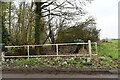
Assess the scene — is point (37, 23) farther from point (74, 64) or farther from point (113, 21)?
point (113, 21)

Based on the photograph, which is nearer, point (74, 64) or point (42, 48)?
point (74, 64)

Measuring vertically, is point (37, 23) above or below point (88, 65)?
above

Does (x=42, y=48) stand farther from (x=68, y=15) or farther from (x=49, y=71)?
(x=49, y=71)

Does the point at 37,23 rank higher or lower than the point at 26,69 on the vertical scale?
higher

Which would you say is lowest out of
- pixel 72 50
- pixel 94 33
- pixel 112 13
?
pixel 72 50

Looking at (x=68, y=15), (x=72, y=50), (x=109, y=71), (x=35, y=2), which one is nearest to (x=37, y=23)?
(x=35, y=2)

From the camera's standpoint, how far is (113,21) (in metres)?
7.46

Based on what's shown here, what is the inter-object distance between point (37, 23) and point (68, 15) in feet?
6.06

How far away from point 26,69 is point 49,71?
82cm

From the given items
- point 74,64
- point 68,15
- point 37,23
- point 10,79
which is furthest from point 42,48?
point 10,79

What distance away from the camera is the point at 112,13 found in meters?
7.55

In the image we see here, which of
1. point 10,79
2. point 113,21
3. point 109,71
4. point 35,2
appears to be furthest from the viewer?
point 35,2

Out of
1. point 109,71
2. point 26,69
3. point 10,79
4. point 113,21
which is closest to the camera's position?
point 10,79

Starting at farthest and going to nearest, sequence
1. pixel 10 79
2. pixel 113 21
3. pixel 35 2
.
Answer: pixel 35 2 < pixel 113 21 < pixel 10 79
